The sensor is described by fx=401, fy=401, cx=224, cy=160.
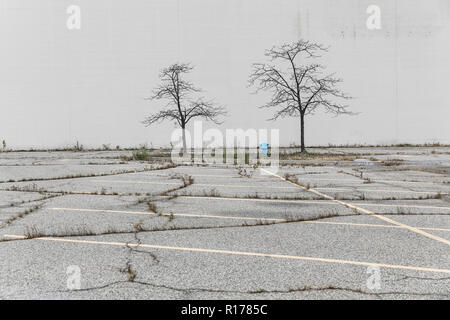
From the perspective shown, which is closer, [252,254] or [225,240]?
[252,254]

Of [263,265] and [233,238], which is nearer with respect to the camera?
[263,265]

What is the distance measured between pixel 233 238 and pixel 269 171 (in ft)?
26.4

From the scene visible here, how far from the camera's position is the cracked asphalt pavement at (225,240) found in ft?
11.4

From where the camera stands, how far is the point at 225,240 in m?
5.02

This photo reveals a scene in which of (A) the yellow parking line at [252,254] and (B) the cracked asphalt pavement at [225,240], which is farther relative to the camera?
(A) the yellow parking line at [252,254]

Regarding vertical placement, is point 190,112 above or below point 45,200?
above

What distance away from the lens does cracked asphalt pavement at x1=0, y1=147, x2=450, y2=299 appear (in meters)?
3.48

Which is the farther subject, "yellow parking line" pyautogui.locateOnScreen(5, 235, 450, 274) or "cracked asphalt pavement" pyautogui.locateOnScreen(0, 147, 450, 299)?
"yellow parking line" pyautogui.locateOnScreen(5, 235, 450, 274)

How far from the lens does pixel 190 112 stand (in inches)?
786
